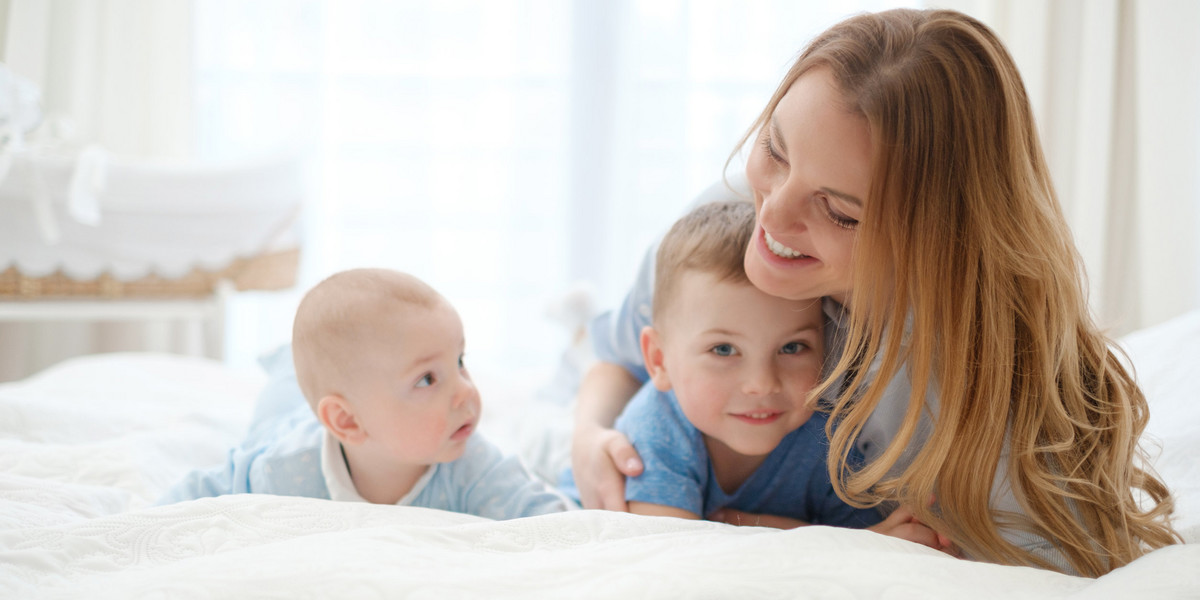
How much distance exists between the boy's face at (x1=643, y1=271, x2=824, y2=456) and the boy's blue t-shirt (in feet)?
0.13

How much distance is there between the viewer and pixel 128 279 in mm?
2275

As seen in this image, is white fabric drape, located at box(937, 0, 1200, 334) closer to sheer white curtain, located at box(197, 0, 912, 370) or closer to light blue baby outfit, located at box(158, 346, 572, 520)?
sheer white curtain, located at box(197, 0, 912, 370)

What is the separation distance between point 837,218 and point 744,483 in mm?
367

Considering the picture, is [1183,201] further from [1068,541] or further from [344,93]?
[344,93]

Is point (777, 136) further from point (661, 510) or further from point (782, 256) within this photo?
point (661, 510)

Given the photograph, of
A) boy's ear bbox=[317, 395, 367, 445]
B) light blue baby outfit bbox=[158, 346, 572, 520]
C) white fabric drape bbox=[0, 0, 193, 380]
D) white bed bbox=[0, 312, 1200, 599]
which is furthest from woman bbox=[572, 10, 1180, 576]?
white fabric drape bbox=[0, 0, 193, 380]

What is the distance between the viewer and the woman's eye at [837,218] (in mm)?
815

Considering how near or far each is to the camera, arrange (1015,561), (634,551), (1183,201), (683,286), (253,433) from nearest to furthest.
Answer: (634,551) → (1015,561) → (683,286) → (253,433) → (1183,201)

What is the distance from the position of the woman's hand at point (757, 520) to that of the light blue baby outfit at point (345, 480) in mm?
190

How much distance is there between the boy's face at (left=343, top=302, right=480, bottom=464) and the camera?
3.23ft

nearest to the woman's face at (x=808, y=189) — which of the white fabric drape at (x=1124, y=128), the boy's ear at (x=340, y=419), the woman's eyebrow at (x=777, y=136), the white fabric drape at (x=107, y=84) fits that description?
the woman's eyebrow at (x=777, y=136)

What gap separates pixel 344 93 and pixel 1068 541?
9.67ft

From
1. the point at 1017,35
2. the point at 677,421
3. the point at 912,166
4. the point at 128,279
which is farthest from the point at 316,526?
the point at 1017,35

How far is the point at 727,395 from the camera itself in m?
0.94
